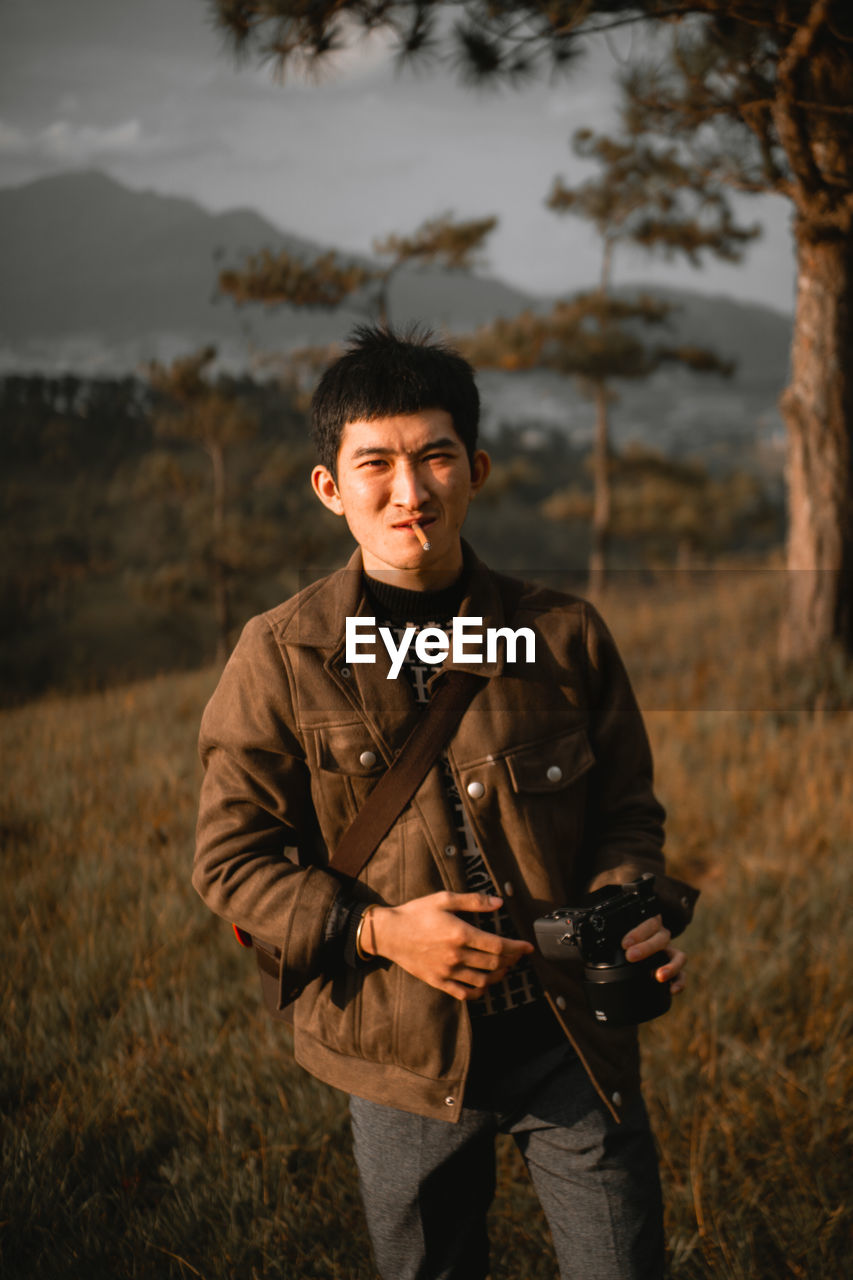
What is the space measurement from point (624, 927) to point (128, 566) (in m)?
9.61

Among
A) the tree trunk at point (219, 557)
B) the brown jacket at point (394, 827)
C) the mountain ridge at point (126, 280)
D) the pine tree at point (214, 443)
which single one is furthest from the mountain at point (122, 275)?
the brown jacket at point (394, 827)

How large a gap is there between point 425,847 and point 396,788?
0.33ft

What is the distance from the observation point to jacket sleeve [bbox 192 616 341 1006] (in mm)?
1219

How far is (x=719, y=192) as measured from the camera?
7.53 meters

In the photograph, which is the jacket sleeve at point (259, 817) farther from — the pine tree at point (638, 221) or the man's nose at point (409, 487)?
the pine tree at point (638, 221)

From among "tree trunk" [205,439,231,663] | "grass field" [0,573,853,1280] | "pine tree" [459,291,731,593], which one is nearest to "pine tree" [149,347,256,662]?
"tree trunk" [205,439,231,663]

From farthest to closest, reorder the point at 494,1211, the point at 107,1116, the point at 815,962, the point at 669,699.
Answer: the point at 669,699 → the point at 815,962 → the point at 107,1116 → the point at 494,1211

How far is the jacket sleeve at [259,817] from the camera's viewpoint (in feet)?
4.00

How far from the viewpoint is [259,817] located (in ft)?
4.21

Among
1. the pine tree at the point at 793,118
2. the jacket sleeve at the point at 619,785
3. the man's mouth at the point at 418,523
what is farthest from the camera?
the pine tree at the point at 793,118

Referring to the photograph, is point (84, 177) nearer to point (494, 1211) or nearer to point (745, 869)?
point (745, 869)

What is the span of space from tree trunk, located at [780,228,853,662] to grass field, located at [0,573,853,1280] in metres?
2.03

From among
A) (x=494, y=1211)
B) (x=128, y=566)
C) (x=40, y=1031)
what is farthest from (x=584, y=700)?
(x=128, y=566)

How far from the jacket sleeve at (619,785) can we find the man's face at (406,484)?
31 cm
